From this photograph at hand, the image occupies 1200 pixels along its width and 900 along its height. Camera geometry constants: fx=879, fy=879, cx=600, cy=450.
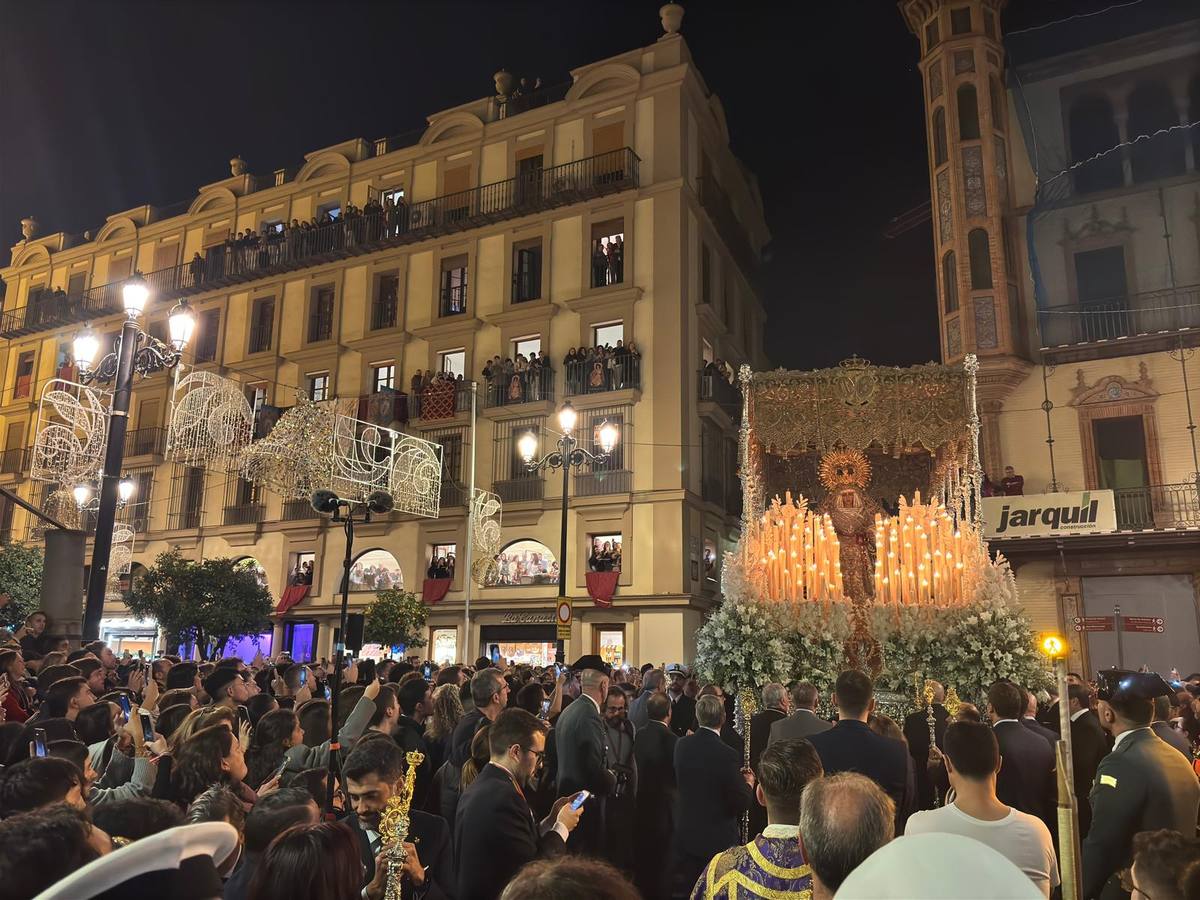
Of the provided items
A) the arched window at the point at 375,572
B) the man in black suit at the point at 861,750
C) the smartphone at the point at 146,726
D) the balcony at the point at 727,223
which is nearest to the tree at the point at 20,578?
the arched window at the point at 375,572

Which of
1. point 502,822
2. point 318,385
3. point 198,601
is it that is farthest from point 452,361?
A: point 502,822

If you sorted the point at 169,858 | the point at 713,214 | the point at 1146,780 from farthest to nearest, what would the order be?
the point at 713,214 → the point at 1146,780 → the point at 169,858

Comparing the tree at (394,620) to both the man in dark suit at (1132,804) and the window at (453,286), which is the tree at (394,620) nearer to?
the window at (453,286)

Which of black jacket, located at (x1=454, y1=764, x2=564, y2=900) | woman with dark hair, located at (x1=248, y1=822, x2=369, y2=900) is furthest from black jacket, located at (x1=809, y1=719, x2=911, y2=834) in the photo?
woman with dark hair, located at (x1=248, y1=822, x2=369, y2=900)

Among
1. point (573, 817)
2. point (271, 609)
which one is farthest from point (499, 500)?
point (573, 817)

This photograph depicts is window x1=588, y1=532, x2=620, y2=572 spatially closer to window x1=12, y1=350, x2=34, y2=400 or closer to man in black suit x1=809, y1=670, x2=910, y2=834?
man in black suit x1=809, y1=670, x2=910, y2=834

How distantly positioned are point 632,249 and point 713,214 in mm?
3652

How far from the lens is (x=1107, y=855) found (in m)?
4.28

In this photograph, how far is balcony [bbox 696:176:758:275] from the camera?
27.0 metres

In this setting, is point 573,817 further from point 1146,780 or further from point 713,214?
point 713,214

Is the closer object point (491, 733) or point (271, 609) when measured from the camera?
point (491, 733)

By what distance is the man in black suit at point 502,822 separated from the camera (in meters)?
3.64

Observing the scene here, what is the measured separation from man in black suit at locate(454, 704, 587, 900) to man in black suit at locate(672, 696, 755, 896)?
1.85 metres

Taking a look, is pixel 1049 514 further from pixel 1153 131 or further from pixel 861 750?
pixel 861 750
